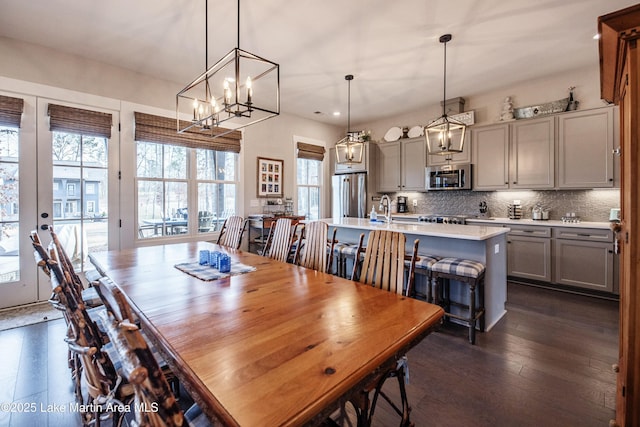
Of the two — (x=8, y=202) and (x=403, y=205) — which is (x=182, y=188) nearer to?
(x=8, y=202)

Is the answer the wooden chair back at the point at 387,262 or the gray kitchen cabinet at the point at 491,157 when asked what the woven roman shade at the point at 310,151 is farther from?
the wooden chair back at the point at 387,262

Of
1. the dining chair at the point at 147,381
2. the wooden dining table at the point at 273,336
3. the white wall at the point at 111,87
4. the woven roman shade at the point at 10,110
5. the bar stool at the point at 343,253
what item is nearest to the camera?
the dining chair at the point at 147,381

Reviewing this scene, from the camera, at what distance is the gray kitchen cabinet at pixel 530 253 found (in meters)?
3.94

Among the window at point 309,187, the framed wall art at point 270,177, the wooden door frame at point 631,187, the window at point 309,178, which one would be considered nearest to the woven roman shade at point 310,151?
the window at point 309,178

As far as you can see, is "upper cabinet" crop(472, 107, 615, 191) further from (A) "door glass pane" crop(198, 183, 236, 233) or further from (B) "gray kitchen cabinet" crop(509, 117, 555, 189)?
(A) "door glass pane" crop(198, 183, 236, 233)

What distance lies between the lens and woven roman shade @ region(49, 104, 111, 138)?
3379 millimetres

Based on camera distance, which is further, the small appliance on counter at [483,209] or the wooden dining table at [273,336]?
the small appliance on counter at [483,209]

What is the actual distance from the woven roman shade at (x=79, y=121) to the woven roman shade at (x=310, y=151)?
10.3 ft

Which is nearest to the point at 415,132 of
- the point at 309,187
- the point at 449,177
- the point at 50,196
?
the point at 449,177

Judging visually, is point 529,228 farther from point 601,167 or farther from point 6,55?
point 6,55

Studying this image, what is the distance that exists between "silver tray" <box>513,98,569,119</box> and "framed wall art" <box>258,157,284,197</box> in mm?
3933

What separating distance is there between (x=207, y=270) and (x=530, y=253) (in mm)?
4184

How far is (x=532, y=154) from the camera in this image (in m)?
4.29

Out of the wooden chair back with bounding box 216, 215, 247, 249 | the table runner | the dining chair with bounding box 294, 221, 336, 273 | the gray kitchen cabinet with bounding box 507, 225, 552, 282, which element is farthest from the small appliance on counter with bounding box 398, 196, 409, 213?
the table runner
